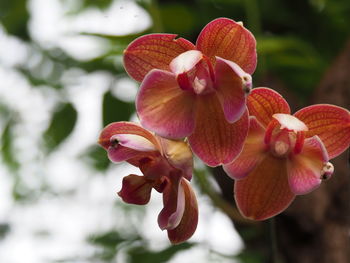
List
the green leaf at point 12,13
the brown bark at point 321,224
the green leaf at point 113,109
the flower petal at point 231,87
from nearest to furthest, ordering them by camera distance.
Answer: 1. the flower petal at point 231,87
2. the brown bark at point 321,224
3. the green leaf at point 113,109
4. the green leaf at point 12,13

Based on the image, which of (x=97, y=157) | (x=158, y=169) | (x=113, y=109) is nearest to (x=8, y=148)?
(x=97, y=157)

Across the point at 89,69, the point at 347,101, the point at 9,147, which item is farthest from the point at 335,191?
the point at 9,147

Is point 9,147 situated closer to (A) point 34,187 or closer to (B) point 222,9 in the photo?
(A) point 34,187

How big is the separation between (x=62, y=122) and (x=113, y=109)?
0.36 feet

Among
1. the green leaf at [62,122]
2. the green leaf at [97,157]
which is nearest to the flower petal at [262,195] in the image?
the green leaf at [62,122]

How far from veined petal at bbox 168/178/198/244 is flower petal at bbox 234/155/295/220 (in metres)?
0.04

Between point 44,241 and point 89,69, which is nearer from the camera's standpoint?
point 89,69

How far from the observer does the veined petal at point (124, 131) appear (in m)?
→ 0.48

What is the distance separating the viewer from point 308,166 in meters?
0.48

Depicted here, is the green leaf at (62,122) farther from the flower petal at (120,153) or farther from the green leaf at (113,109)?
the flower petal at (120,153)

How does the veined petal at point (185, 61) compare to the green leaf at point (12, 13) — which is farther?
the green leaf at point (12, 13)

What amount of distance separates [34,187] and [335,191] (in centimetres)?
73

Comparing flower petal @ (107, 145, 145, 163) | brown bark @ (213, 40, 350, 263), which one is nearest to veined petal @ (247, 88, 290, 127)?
flower petal @ (107, 145, 145, 163)

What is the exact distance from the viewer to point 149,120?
0.46 meters
